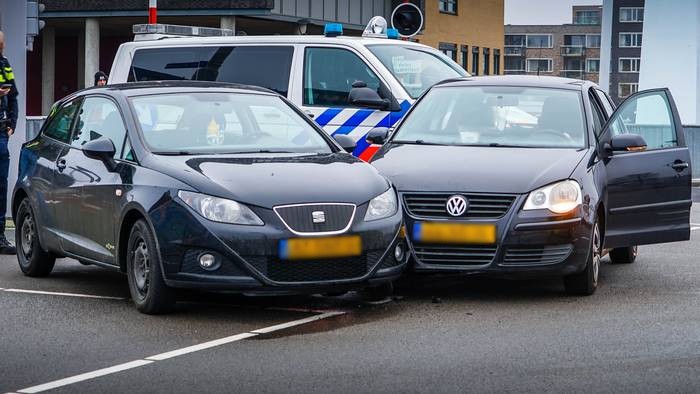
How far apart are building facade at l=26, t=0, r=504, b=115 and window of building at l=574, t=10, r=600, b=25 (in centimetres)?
9792

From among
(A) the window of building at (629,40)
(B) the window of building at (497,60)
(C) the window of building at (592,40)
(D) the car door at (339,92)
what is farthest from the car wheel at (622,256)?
(C) the window of building at (592,40)

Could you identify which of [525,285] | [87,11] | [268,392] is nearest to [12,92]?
[525,285]

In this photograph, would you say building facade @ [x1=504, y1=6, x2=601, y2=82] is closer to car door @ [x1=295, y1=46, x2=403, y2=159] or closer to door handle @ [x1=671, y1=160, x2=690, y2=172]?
car door @ [x1=295, y1=46, x2=403, y2=159]

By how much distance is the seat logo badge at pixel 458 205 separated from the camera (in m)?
9.72

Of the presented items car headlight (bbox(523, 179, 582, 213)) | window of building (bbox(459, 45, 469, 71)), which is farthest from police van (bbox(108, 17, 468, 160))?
window of building (bbox(459, 45, 469, 71))

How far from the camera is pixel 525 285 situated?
10.9 m

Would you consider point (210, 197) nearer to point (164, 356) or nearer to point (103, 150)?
point (103, 150)

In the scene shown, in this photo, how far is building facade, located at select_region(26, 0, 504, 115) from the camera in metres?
41.3

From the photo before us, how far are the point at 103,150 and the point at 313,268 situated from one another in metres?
1.85

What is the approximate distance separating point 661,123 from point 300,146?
10.1 feet

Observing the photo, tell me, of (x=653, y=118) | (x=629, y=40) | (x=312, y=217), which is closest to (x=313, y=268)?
(x=312, y=217)

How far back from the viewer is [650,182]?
1112 cm

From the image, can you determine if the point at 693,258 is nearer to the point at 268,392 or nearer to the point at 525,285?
the point at 525,285

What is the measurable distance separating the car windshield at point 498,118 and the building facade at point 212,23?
22.5 meters
